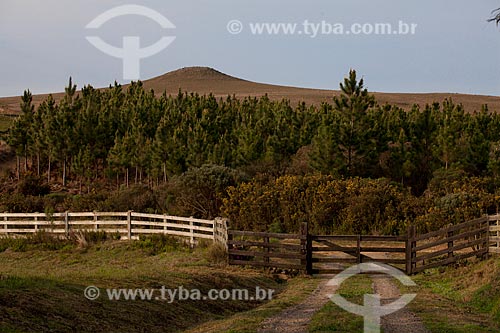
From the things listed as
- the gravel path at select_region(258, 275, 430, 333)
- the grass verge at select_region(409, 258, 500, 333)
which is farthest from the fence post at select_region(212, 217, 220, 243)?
the gravel path at select_region(258, 275, 430, 333)

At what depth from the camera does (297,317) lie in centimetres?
1284

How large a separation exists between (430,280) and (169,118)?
5122 centimetres

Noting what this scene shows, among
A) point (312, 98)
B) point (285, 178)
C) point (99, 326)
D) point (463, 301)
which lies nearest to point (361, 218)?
point (285, 178)

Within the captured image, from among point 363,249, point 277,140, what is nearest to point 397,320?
point 363,249

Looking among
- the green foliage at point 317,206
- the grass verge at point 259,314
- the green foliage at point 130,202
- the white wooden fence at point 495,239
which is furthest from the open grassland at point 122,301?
the green foliage at point 130,202

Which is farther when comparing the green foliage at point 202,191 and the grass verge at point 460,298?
the green foliage at point 202,191

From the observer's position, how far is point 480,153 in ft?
170

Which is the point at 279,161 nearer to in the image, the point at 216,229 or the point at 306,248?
the point at 216,229

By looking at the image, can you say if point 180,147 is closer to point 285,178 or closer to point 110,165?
point 110,165

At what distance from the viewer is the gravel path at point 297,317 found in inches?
457

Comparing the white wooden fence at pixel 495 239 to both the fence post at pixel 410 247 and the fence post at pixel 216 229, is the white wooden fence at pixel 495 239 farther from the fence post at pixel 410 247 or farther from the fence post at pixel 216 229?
the fence post at pixel 216 229

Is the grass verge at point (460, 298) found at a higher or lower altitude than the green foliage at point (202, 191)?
lower

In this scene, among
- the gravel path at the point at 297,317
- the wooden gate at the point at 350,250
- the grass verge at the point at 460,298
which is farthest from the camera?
the wooden gate at the point at 350,250

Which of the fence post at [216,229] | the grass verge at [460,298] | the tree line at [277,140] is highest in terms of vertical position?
the tree line at [277,140]
